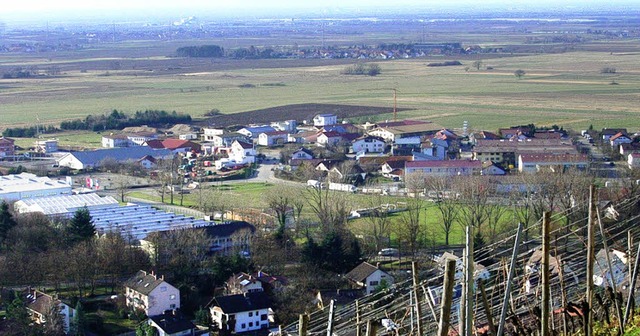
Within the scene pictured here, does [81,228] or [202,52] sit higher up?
[81,228]

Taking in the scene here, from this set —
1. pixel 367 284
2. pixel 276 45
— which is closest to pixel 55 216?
pixel 367 284

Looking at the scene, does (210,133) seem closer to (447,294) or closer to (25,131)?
(25,131)

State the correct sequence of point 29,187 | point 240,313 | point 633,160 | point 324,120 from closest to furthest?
point 240,313 < point 29,187 < point 633,160 < point 324,120

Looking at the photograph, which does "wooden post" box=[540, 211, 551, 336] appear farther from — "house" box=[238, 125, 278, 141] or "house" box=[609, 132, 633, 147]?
"house" box=[238, 125, 278, 141]

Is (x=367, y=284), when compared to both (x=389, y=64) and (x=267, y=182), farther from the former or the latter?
(x=389, y=64)

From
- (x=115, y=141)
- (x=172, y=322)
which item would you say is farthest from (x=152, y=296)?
(x=115, y=141)

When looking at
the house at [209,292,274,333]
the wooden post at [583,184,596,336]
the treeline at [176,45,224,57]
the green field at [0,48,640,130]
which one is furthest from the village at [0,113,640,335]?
the treeline at [176,45,224,57]
